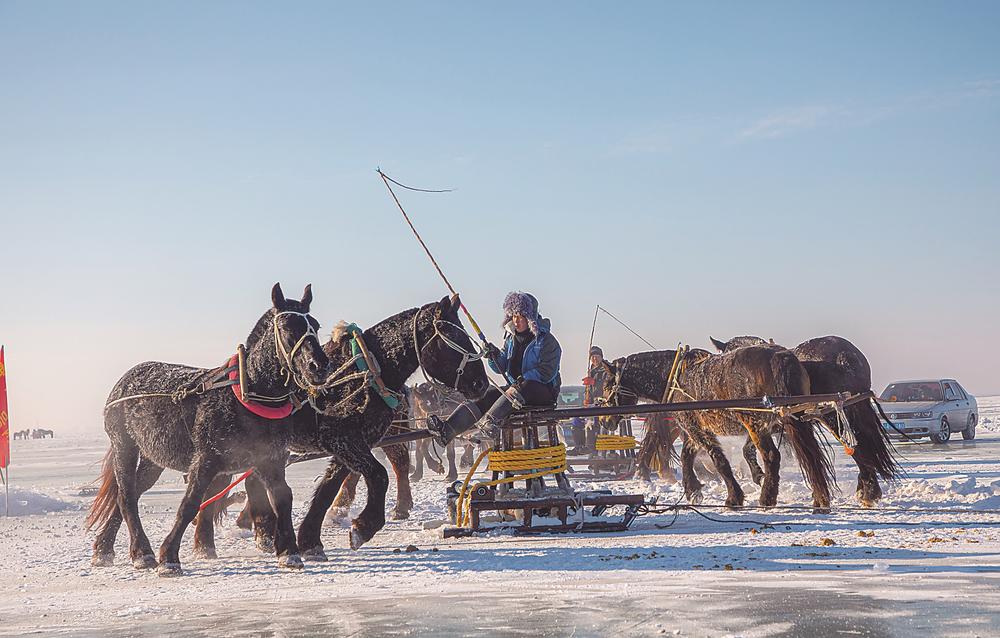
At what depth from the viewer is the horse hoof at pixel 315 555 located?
9.20 meters

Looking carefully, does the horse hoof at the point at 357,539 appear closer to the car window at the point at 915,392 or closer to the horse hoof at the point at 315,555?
the horse hoof at the point at 315,555

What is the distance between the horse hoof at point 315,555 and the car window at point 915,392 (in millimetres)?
23093

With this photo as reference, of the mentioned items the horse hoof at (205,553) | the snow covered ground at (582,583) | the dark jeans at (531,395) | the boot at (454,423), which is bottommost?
the snow covered ground at (582,583)

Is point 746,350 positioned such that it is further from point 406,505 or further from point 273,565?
point 273,565

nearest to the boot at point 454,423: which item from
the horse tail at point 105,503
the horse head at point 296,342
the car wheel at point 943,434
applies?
the horse head at point 296,342

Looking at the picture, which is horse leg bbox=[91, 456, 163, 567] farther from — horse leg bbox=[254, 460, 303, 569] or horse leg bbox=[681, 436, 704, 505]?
horse leg bbox=[681, 436, 704, 505]

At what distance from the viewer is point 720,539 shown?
946 cm

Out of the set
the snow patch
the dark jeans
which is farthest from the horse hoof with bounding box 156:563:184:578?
the snow patch

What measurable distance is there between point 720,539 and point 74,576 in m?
5.62

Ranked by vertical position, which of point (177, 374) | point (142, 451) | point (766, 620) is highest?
point (177, 374)

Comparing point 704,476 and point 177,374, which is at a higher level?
point 177,374

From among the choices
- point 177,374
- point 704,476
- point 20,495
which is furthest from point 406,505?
point 20,495

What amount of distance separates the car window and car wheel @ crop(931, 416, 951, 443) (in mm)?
858

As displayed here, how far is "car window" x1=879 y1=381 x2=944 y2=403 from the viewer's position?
29.0 meters
